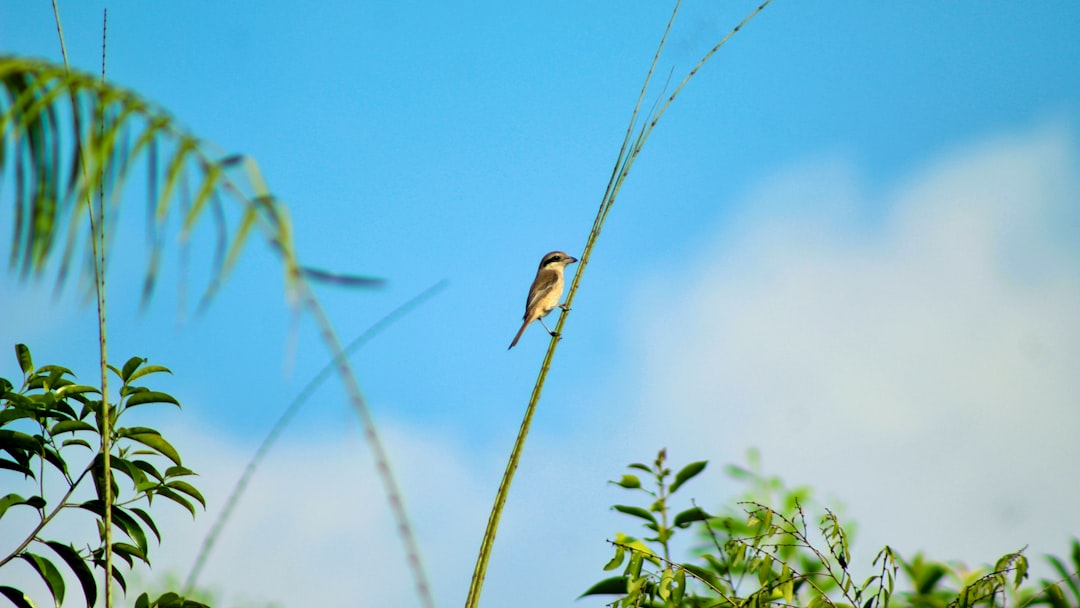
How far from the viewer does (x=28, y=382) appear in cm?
337

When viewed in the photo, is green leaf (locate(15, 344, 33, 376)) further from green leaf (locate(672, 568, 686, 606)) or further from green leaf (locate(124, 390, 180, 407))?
green leaf (locate(672, 568, 686, 606))

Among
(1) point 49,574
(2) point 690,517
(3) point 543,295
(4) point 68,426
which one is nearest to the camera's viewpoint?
(1) point 49,574

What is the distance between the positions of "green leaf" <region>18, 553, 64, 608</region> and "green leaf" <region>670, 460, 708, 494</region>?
211 centimetres

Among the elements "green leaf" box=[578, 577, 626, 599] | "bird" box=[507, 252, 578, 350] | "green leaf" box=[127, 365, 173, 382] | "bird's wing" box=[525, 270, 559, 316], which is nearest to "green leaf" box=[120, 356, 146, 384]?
"green leaf" box=[127, 365, 173, 382]

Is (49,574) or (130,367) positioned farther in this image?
(130,367)

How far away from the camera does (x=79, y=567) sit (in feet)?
9.91

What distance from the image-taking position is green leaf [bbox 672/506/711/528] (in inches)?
141

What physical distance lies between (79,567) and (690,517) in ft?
6.72

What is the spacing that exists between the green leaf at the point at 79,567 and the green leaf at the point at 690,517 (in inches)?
78.2

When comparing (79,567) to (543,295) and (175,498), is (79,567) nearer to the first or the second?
(175,498)

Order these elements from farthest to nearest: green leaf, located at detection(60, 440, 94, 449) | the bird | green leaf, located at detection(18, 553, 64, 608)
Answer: the bird
green leaf, located at detection(60, 440, 94, 449)
green leaf, located at detection(18, 553, 64, 608)

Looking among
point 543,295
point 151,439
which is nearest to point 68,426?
point 151,439

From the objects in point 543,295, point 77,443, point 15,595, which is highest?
point 543,295

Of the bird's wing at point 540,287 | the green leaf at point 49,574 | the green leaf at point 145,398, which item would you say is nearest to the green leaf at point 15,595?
the green leaf at point 49,574
